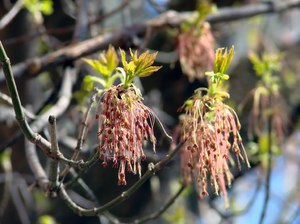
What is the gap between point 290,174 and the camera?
382cm

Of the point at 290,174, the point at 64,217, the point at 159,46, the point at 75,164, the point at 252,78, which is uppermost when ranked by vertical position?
the point at 75,164

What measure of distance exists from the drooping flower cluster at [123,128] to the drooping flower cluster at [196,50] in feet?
2.65

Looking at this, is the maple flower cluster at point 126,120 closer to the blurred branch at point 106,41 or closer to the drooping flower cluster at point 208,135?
the drooping flower cluster at point 208,135

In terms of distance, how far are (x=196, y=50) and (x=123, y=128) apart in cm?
88

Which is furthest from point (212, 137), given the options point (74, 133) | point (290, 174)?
point (290, 174)

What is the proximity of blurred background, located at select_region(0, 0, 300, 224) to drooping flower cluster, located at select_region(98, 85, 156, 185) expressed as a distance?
1.60 ft

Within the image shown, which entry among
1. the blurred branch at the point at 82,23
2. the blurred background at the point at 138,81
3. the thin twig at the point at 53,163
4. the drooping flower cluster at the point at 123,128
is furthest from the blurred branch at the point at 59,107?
the drooping flower cluster at the point at 123,128

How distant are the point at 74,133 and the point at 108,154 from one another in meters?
1.26

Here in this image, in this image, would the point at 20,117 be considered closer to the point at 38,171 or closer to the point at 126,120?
the point at 126,120

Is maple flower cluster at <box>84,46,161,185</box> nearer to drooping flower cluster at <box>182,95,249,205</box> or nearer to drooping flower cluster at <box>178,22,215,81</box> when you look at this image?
drooping flower cluster at <box>182,95,249,205</box>

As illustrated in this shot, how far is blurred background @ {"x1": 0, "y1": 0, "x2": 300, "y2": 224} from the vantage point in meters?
1.57

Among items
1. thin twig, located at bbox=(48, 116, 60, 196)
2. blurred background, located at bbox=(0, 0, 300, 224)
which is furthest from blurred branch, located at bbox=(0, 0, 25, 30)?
thin twig, located at bbox=(48, 116, 60, 196)

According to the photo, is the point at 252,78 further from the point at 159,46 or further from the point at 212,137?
the point at 212,137

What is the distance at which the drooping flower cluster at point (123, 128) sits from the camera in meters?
Answer: 0.78
